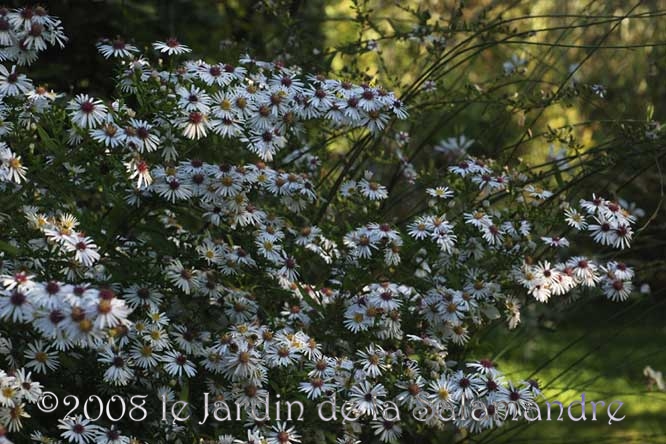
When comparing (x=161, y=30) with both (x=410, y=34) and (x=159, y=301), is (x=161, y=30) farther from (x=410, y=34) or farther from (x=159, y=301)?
(x=159, y=301)

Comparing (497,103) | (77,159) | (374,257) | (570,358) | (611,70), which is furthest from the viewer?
(611,70)

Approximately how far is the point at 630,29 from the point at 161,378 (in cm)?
304

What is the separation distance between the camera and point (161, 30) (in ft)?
10.0

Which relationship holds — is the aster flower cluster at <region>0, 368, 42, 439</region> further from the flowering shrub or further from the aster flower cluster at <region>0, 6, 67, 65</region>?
the aster flower cluster at <region>0, 6, 67, 65</region>

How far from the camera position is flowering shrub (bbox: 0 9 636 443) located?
4.71ft

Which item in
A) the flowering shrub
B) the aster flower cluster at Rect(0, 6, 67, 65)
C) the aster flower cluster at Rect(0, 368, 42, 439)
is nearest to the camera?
the aster flower cluster at Rect(0, 368, 42, 439)

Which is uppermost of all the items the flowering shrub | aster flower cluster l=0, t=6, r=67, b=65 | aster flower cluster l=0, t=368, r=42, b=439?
aster flower cluster l=0, t=6, r=67, b=65

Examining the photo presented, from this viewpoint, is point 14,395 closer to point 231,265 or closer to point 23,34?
point 231,265

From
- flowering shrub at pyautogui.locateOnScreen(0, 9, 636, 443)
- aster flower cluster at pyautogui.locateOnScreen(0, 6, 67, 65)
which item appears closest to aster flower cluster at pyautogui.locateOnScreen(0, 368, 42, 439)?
flowering shrub at pyautogui.locateOnScreen(0, 9, 636, 443)

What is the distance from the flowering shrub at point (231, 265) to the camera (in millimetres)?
1435

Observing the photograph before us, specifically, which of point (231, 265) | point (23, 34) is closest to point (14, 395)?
point (231, 265)

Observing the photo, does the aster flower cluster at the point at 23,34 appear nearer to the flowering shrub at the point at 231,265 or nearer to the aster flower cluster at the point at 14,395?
the flowering shrub at the point at 231,265

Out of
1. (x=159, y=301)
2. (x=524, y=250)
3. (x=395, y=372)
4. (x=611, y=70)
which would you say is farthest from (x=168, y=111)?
(x=611, y=70)

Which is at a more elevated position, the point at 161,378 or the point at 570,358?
the point at 570,358
